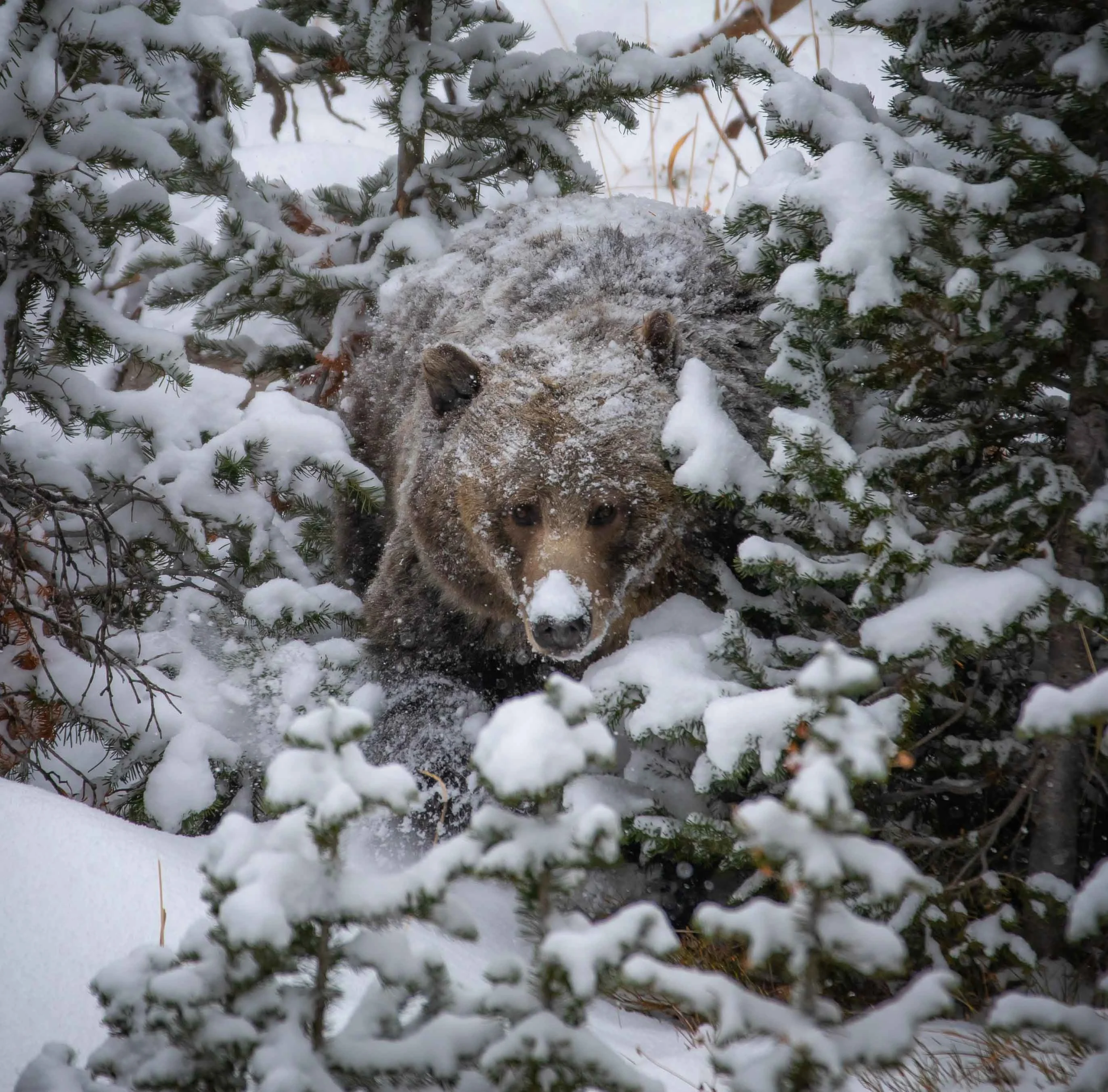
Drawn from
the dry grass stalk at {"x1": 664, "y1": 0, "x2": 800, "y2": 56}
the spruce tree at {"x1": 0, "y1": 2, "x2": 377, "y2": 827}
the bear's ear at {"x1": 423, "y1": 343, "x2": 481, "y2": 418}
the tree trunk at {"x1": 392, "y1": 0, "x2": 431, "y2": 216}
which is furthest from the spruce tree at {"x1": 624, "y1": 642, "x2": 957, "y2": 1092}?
the tree trunk at {"x1": 392, "y1": 0, "x2": 431, "y2": 216}

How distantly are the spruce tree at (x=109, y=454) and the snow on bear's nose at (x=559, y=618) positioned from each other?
3.14 feet

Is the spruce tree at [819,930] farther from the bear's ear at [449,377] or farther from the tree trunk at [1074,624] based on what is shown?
the bear's ear at [449,377]

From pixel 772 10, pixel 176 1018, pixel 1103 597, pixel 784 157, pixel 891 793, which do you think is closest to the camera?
pixel 176 1018

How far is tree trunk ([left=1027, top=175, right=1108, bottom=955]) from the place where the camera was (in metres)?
2.28

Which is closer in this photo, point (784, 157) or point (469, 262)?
point (784, 157)

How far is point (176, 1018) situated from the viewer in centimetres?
132

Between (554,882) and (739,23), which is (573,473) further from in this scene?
(739,23)

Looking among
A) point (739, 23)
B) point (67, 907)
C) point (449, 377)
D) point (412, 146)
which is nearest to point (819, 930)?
point (67, 907)

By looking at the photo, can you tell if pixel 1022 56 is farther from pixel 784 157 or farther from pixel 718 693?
pixel 718 693

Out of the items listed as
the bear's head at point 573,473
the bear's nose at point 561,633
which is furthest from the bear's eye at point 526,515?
the bear's nose at point 561,633

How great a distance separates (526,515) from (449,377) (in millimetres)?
564

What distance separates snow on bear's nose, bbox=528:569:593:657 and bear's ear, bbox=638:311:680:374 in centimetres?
77

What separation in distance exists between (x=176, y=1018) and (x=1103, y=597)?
1953mm

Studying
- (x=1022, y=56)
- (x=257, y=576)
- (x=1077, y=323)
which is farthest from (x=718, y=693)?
(x=257, y=576)
